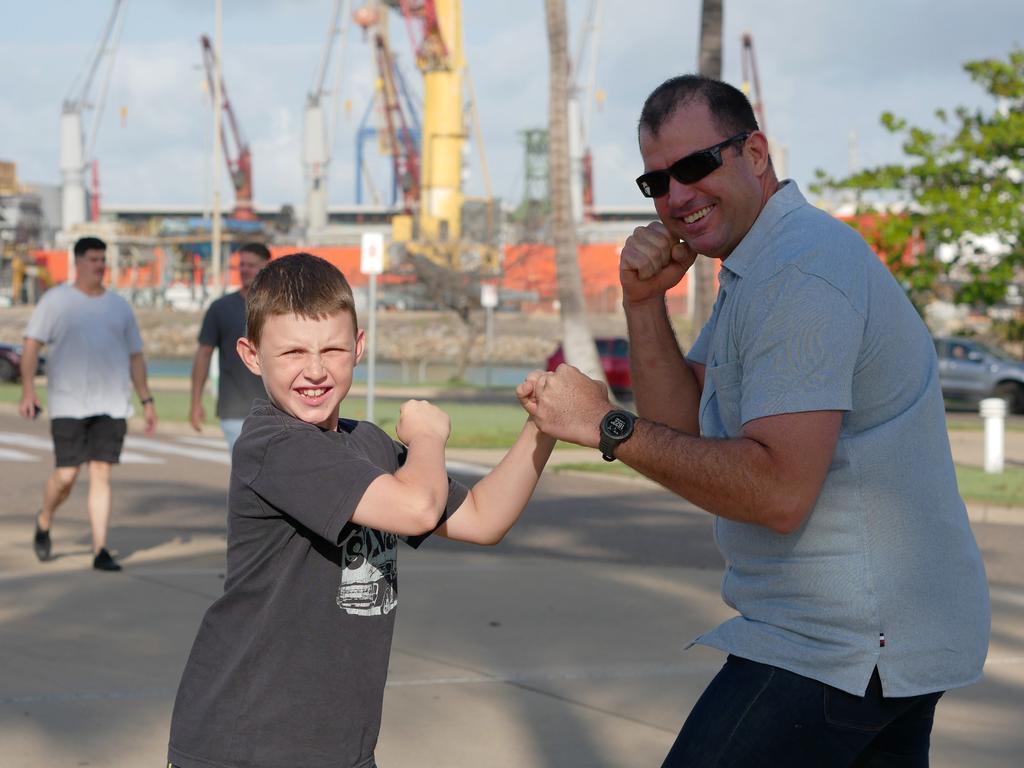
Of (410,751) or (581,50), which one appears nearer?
(410,751)

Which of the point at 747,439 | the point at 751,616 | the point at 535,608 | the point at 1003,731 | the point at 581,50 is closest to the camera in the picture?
the point at 747,439

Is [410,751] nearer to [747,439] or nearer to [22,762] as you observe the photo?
[22,762]

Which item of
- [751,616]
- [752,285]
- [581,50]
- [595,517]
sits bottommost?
[595,517]

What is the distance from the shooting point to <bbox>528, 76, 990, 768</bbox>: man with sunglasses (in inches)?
107

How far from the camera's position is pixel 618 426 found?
296 centimetres

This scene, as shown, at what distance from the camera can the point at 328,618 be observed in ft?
9.42

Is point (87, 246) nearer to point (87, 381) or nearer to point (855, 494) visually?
point (87, 381)

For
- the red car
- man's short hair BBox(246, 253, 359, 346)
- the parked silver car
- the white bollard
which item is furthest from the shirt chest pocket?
the parked silver car

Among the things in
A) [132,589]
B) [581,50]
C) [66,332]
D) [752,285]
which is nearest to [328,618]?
[752,285]

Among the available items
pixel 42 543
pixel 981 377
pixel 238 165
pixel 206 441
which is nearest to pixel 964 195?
pixel 981 377

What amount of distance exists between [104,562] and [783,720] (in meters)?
7.00

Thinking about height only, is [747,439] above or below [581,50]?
below

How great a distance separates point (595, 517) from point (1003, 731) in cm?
712

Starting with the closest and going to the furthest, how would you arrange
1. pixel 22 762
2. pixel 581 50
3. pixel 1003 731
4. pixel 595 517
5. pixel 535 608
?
pixel 22 762 < pixel 1003 731 < pixel 535 608 < pixel 595 517 < pixel 581 50
